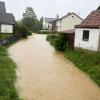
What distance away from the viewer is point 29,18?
3529 inches

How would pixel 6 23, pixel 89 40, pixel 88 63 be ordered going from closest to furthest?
pixel 88 63
pixel 89 40
pixel 6 23

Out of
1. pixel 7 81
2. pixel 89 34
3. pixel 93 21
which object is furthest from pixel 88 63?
pixel 7 81

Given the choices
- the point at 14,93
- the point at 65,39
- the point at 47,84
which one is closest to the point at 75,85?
the point at 47,84

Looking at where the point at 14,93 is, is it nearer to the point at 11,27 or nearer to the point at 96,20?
the point at 96,20

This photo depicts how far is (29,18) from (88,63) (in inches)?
2725

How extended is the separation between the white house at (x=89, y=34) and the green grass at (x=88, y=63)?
1594mm

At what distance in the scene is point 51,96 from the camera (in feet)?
48.0

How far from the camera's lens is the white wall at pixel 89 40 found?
25.9m

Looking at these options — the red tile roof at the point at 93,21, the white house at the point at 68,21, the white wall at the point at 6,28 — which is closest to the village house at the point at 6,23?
the white wall at the point at 6,28

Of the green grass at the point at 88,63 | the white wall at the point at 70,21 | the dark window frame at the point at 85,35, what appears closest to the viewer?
the green grass at the point at 88,63

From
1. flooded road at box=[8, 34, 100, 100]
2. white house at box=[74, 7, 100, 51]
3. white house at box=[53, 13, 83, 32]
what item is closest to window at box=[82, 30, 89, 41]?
white house at box=[74, 7, 100, 51]

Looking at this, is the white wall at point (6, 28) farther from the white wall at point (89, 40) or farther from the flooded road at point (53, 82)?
the flooded road at point (53, 82)

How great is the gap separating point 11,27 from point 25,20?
35.0m

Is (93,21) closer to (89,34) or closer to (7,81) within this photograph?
(89,34)
